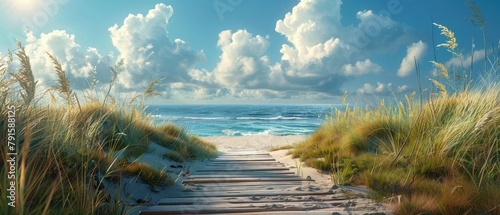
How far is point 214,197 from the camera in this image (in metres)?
3.28

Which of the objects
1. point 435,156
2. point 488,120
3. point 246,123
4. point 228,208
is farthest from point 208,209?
point 246,123

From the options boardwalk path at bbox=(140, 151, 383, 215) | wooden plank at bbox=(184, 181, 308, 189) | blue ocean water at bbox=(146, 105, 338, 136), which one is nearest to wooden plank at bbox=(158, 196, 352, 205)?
boardwalk path at bbox=(140, 151, 383, 215)

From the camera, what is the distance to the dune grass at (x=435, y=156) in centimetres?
275

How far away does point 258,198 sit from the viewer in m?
3.21

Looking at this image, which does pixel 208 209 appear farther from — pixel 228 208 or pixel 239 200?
pixel 239 200

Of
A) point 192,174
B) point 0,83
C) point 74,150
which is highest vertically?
point 0,83

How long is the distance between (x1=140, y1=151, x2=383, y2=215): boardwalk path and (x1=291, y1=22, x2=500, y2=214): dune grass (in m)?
0.32

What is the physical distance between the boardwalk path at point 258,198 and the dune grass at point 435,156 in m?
0.32

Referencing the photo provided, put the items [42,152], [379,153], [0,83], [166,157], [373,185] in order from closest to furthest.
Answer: [42,152], [0,83], [373,185], [379,153], [166,157]

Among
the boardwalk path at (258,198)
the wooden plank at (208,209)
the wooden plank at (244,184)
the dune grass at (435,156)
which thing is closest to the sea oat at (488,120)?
the dune grass at (435,156)

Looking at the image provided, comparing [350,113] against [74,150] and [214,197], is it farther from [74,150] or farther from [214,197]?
Answer: [74,150]

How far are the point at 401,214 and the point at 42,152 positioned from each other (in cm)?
274

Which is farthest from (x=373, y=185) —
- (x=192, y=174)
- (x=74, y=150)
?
(x=74, y=150)

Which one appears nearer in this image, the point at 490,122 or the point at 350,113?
the point at 490,122
